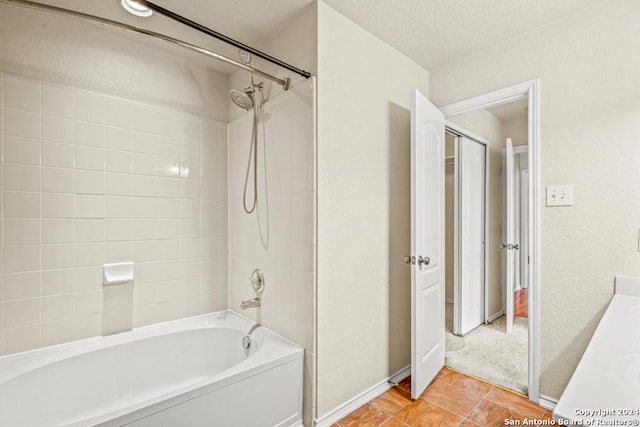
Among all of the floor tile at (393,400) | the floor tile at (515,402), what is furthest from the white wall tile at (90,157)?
the floor tile at (515,402)

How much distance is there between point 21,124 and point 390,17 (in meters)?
2.13

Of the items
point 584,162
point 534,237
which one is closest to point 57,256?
point 534,237

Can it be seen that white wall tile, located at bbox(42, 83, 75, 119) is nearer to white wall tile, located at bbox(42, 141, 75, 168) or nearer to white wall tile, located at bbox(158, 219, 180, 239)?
white wall tile, located at bbox(42, 141, 75, 168)

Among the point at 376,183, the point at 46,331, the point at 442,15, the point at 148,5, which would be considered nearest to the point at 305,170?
the point at 376,183

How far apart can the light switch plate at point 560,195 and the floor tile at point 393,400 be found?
1504mm

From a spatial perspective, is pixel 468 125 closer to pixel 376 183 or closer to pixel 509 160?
pixel 509 160

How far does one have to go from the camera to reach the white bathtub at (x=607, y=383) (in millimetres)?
586

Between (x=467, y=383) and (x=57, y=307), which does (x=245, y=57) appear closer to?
(x=57, y=307)

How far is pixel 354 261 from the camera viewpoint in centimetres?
195

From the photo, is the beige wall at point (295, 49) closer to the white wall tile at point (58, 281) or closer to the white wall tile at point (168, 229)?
the white wall tile at point (168, 229)

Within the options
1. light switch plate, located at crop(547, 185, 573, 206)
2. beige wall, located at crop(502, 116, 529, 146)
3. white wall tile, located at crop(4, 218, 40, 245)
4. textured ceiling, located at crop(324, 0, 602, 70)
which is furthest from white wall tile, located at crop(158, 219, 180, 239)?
beige wall, located at crop(502, 116, 529, 146)

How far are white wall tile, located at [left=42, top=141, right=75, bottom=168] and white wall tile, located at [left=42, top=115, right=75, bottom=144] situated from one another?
0.03 m

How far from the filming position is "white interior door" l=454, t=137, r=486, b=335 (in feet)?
10.2

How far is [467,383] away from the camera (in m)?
2.21
